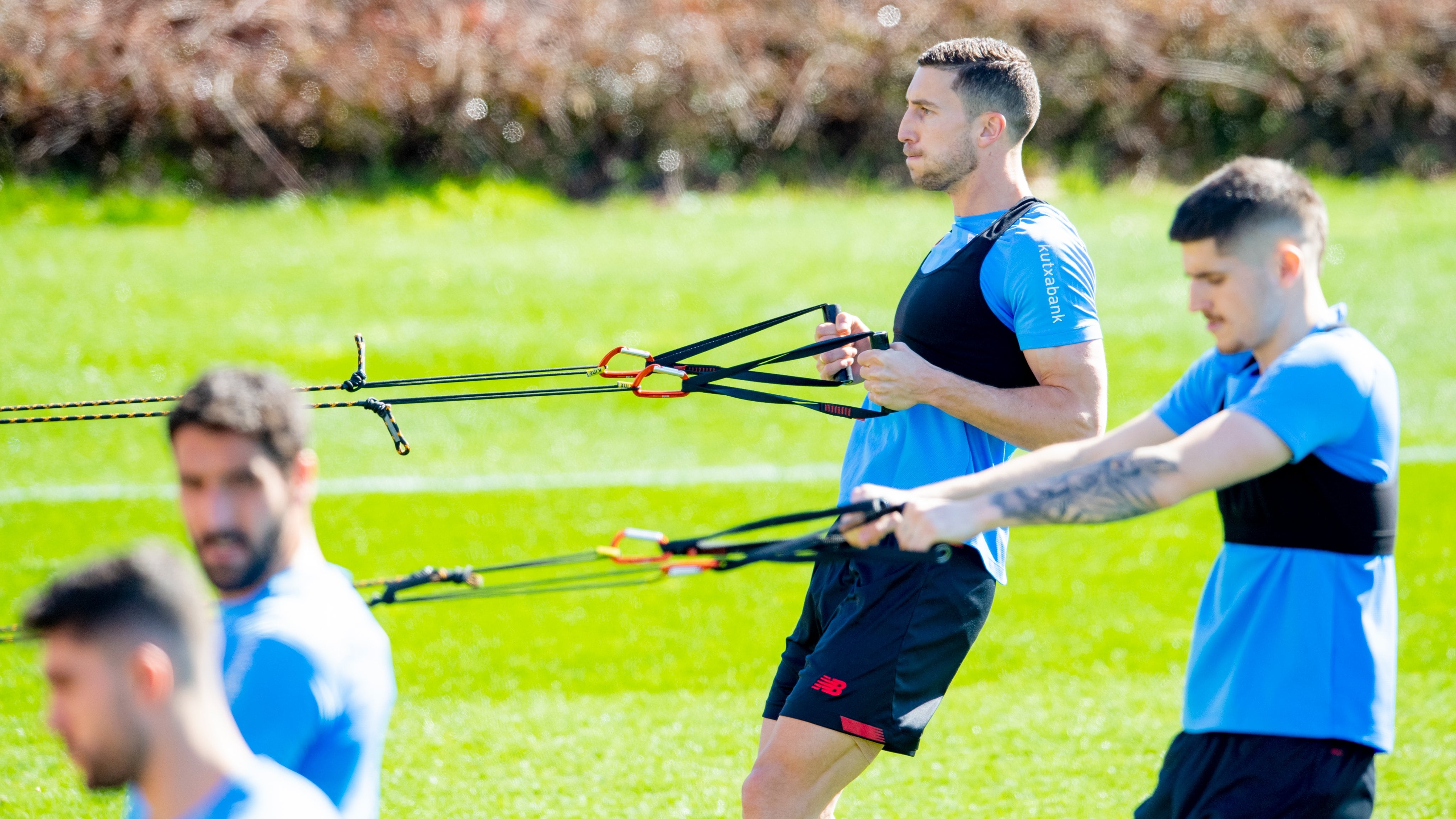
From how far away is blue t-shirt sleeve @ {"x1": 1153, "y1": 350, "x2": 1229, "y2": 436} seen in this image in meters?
3.15

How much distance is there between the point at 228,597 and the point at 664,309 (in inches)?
466

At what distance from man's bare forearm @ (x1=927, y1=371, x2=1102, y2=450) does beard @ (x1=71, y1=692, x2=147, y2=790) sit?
2368 mm

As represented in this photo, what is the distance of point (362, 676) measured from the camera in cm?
247

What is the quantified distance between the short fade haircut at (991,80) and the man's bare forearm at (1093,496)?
1.48 meters

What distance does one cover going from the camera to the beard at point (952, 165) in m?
4.09

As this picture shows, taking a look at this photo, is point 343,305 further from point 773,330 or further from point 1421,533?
point 1421,533

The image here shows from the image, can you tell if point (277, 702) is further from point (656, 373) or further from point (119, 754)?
point (656, 373)

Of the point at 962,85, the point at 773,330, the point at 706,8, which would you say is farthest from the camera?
the point at 706,8

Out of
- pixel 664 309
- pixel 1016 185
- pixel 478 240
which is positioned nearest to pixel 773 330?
pixel 664 309

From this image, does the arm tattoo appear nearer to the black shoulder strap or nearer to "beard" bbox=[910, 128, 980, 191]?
the black shoulder strap

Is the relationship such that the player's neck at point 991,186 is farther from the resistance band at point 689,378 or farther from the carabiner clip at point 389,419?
the carabiner clip at point 389,419

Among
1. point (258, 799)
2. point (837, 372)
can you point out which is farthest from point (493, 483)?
point (258, 799)

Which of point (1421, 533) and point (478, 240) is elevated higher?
point (478, 240)

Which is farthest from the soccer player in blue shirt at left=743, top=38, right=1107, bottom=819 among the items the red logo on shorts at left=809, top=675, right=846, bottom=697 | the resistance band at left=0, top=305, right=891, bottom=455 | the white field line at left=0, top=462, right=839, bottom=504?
the white field line at left=0, top=462, right=839, bottom=504
